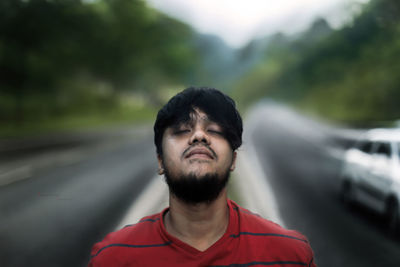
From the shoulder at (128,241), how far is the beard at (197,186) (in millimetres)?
167

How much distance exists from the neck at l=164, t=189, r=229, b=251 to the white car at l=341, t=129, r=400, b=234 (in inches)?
226

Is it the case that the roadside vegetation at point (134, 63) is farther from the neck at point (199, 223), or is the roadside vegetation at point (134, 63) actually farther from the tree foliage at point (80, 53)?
the neck at point (199, 223)

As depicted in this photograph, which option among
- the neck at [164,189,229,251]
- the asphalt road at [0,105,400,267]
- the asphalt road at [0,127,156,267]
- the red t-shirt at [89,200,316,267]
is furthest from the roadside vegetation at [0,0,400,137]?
the red t-shirt at [89,200,316,267]

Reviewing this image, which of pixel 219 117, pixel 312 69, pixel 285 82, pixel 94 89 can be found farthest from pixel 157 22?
pixel 219 117

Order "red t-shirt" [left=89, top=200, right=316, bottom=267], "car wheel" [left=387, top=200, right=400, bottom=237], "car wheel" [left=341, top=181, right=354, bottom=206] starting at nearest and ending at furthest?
"red t-shirt" [left=89, top=200, right=316, bottom=267], "car wheel" [left=387, top=200, right=400, bottom=237], "car wheel" [left=341, top=181, right=354, bottom=206]

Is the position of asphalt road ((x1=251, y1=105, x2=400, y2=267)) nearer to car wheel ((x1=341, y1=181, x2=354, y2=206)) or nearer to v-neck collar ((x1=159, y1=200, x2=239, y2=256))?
car wheel ((x1=341, y1=181, x2=354, y2=206))

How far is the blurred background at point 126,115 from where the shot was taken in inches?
293

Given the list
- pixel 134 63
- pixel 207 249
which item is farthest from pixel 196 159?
pixel 134 63

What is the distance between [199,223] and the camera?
2.19m

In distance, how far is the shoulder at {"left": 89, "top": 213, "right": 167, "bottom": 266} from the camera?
2.04 meters

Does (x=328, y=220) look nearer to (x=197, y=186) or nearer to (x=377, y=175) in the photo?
(x=377, y=175)

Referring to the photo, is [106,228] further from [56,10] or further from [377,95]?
[377,95]

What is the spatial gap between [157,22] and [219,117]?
222ft

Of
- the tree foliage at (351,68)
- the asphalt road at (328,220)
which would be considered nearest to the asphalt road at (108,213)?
the asphalt road at (328,220)
